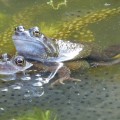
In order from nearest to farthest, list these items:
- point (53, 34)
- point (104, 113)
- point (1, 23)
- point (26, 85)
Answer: point (104, 113)
point (26, 85)
point (53, 34)
point (1, 23)

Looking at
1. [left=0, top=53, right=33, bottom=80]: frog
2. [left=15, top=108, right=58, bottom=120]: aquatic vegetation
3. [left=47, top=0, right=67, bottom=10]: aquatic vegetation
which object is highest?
[left=47, top=0, right=67, bottom=10]: aquatic vegetation

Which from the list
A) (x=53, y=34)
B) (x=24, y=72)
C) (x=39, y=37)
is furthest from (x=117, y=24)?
(x=24, y=72)

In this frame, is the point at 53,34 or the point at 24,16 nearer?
the point at 53,34

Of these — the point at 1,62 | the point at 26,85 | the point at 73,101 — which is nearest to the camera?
the point at 73,101

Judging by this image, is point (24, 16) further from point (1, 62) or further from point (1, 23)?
point (1, 62)

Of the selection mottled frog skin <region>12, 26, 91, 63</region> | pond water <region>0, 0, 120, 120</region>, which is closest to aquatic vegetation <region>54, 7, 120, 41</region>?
pond water <region>0, 0, 120, 120</region>

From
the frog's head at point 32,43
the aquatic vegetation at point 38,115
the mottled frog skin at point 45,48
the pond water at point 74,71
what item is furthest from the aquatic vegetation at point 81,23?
the aquatic vegetation at point 38,115

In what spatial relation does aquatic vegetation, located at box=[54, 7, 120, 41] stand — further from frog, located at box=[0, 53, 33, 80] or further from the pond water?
frog, located at box=[0, 53, 33, 80]
